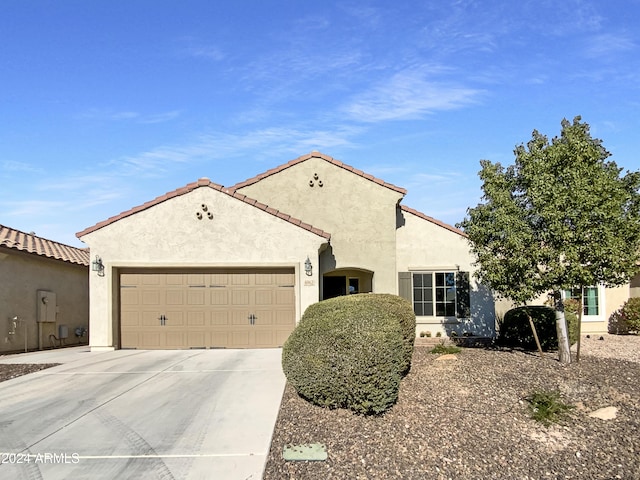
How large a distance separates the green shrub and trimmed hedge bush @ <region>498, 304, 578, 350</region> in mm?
5668

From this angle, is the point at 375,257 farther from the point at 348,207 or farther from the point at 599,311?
the point at 599,311

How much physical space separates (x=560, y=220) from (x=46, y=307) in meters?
14.0

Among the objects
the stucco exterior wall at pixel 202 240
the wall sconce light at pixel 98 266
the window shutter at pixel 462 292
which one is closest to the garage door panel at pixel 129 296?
the stucco exterior wall at pixel 202 240

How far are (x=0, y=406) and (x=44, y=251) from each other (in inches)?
369

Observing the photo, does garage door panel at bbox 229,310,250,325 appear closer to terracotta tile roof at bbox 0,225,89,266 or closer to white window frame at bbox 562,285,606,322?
terracotta tile roof at bbox 0,225,89,266

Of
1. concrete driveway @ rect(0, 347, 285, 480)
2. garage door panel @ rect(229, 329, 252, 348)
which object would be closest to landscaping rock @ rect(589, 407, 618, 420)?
concrete driveway @ rect(0, 347, 285, 480)

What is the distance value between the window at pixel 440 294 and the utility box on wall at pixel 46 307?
10915 mm

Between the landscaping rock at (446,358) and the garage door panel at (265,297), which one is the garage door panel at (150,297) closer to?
the garage door panel at (265,297)

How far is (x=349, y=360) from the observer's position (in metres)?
7.32

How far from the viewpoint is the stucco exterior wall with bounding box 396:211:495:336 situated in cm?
1666

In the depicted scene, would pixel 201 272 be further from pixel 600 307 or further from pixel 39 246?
pixel 600 307

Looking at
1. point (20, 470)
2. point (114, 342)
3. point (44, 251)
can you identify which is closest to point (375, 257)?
point (114, 342)

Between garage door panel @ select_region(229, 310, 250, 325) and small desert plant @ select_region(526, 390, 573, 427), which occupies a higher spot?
garage door panel @ select_region(229, 310, 250, 325)

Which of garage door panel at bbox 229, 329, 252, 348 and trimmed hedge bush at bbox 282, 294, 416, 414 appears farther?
garage door panel at bbox 229, 329, 252, 348
